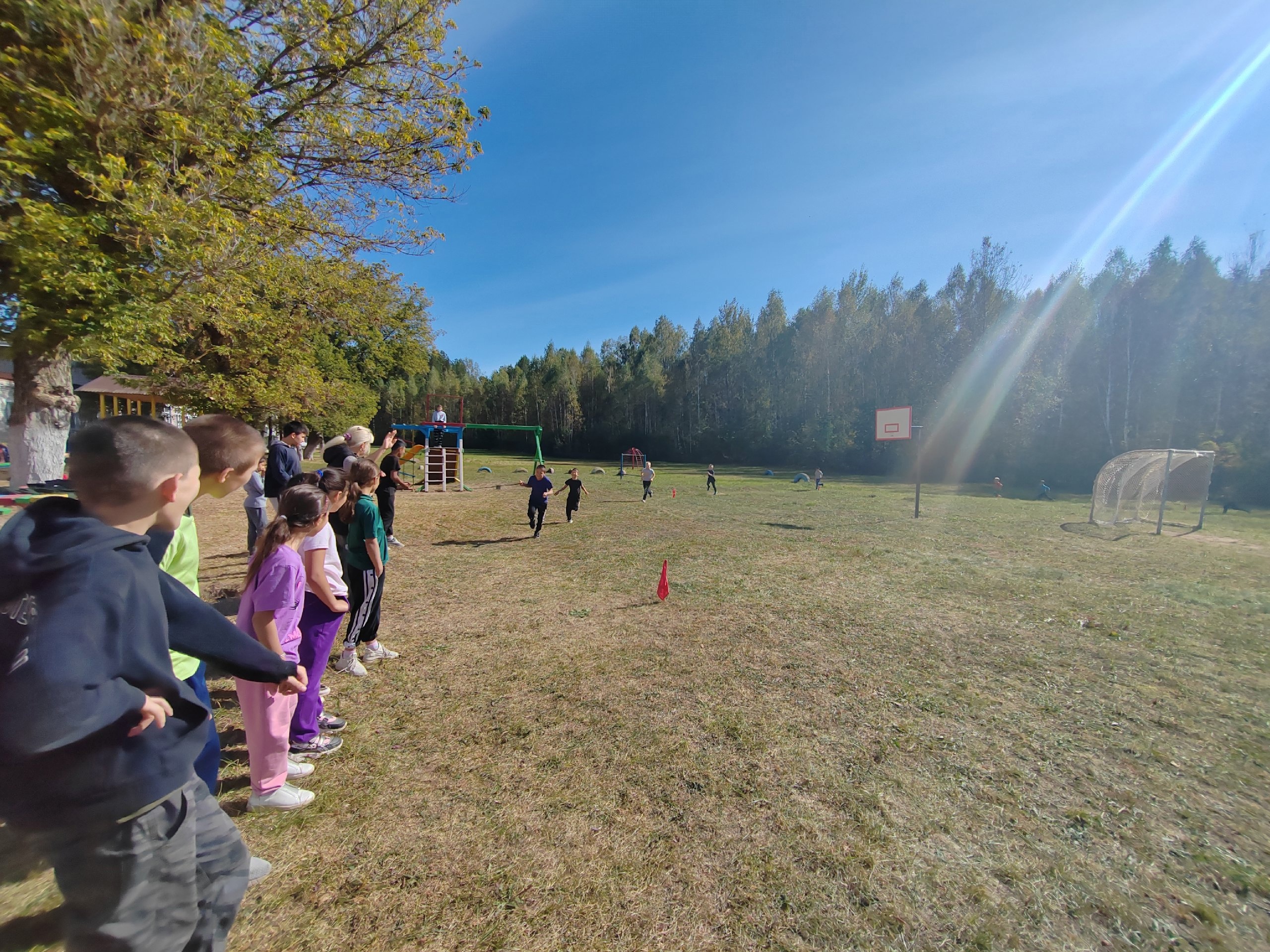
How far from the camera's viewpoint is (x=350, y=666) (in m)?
4.69

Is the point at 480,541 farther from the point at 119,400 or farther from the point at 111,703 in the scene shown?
the point at 119,400

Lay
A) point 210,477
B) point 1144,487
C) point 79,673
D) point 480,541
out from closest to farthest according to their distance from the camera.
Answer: point 79,673 → point 210,477 → point 480,541 → point 1144,487

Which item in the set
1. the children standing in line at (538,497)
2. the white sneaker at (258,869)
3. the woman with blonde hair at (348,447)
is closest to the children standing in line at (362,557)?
the woman with blonde hair at (348,447)

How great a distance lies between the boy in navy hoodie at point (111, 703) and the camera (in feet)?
4.31

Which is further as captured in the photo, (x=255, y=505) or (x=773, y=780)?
(x=255, y=505)

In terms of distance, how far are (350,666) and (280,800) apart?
1841 millimetres

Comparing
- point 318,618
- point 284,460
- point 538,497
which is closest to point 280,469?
point 284,460

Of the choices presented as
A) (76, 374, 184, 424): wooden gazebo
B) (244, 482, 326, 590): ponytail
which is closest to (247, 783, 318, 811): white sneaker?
(244, 482, 326, 590): ponytail

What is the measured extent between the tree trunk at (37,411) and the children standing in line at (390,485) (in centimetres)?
317

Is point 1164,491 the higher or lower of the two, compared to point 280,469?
lower

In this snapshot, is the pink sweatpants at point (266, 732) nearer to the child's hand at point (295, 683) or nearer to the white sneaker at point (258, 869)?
the white sneaker at point (258, 869)

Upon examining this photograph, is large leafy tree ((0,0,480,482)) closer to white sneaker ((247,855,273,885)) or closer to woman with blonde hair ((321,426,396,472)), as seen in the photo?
woman with blonde hair ((321,426,396,472))

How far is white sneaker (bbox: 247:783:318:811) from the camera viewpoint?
9.61 ft

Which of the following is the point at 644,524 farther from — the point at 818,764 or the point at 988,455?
Result: the point at 988,455
